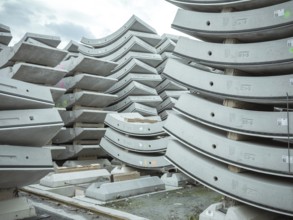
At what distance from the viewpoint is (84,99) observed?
14.4m

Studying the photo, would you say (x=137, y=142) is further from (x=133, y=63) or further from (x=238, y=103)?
(x=133, y=63)

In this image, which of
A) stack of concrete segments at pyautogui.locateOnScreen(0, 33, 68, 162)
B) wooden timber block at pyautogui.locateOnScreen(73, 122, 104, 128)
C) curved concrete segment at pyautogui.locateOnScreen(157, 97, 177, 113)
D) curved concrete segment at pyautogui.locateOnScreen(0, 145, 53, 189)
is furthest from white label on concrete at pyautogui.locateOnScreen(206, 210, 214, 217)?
curved concrete segment at pyautogui.locateOnScreen(157, 97, 177, 113)

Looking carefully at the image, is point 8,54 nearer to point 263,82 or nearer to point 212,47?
point 212,47

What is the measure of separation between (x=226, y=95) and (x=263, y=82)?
0.82 m

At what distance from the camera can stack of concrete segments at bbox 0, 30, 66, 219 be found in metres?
5.89

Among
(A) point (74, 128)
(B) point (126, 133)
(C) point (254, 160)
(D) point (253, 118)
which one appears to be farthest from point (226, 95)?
(A) point (74, 128)

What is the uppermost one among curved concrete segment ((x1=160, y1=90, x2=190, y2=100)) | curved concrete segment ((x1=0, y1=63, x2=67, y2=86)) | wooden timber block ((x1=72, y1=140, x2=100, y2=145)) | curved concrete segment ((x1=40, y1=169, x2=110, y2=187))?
curved concrete segment ((x1=0, y1=63, x2=67, y2=86))

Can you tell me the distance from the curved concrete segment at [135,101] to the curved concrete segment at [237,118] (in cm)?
868

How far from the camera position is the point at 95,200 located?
27.0 feet

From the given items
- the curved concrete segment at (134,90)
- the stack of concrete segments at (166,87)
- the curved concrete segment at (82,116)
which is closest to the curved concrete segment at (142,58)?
the stack of concrete segments at (166,87)

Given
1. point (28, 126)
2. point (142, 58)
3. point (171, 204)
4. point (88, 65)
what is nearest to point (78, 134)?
→ point (88, 65)

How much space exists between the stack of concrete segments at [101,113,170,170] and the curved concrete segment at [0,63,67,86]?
10.9ft

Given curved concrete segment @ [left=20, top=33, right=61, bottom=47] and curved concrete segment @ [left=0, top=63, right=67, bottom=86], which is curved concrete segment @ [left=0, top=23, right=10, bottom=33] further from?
curved concrete segment @ [left=0, top=63, right=67, bottom=86]

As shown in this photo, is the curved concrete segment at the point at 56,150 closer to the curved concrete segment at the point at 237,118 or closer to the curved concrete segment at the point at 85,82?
the curved concrete segment at the point at 85,82
